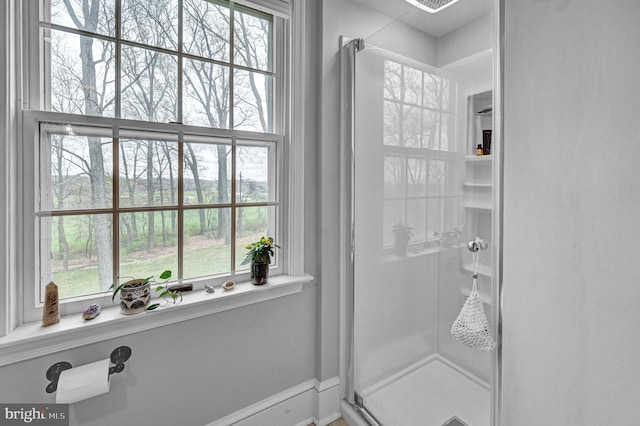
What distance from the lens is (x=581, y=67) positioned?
76 cm

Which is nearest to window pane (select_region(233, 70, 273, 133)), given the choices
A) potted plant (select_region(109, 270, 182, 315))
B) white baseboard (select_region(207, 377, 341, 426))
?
potted plant (select_region(109, 270, 182, 315))

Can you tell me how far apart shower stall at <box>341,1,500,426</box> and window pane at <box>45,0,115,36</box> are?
1042mm

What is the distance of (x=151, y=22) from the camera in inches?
47.9

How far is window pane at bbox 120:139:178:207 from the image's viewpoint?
1.19m

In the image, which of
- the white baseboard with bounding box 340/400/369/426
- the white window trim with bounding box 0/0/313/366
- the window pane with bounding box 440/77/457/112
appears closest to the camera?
the white window trim with bounding box 0/0/313/366

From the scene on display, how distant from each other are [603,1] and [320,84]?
109 centimetres

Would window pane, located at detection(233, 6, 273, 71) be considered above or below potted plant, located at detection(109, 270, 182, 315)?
above

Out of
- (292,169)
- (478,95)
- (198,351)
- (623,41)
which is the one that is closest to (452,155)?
(478,95)

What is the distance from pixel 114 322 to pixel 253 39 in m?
1.39

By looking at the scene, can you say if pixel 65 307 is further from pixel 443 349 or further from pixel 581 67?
pixel 581 67

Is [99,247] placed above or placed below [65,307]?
above

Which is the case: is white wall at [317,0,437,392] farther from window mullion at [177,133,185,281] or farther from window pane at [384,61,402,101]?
window mullion at [177,133,185,281]

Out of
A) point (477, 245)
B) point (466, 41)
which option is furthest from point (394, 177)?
point (466, 41)

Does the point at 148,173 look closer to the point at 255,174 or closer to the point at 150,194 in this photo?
the point at 150,194
